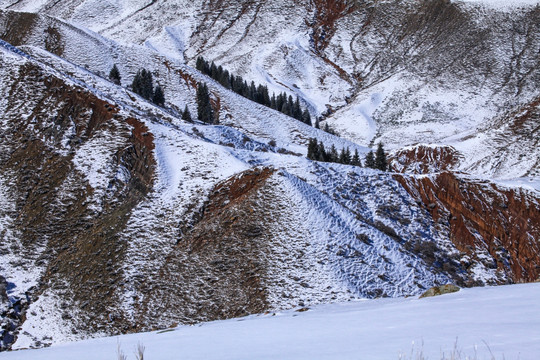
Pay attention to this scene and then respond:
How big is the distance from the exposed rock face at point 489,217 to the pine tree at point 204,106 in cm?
3576

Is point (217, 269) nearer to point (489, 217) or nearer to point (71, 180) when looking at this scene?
point (71, 180)

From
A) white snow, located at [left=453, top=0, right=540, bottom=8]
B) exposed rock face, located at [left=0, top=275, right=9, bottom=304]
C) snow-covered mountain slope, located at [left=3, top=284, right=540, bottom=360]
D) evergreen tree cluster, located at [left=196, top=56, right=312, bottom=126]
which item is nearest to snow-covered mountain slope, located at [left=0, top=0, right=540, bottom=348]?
exposed rock face, located at [left=0, top=275, right=9, bottom=304]

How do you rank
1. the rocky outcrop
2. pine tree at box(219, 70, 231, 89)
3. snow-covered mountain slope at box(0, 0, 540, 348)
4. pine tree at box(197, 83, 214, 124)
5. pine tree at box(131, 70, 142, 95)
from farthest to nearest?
1. pine tree at box(219, 70, 231, 89)
2. pine tree at box(197, 83, 214, 124)
3. pine tree at box(131, 70, 142, 95)
4. snow-covered mountain slope at box(0, 0, 540, 348)
5. the rocky outcrop

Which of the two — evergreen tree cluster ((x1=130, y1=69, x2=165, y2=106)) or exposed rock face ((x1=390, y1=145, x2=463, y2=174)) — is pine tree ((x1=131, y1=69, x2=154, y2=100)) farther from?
exposed rock face ((x1=390, y1=145, x2=463, y2=174))

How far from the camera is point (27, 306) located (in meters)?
22.2

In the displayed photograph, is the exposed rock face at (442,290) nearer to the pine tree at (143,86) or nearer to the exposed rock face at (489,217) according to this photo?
the exposed rock face at (489,217)

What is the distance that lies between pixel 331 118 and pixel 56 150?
267ft

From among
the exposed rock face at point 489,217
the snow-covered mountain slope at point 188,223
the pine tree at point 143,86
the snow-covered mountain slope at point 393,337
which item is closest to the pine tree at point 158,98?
the pine tree at point 143,86

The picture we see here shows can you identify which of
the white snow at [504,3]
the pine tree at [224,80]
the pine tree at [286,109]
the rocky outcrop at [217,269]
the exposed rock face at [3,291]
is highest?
the white snow at [504,3]

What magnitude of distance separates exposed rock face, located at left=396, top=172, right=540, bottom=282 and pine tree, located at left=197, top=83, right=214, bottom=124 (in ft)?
117

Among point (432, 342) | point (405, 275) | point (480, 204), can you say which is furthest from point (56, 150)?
point (432, 342)

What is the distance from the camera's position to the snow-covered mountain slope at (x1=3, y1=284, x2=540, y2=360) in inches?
214

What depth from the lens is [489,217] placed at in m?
30.9

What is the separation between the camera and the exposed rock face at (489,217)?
92.9ft
